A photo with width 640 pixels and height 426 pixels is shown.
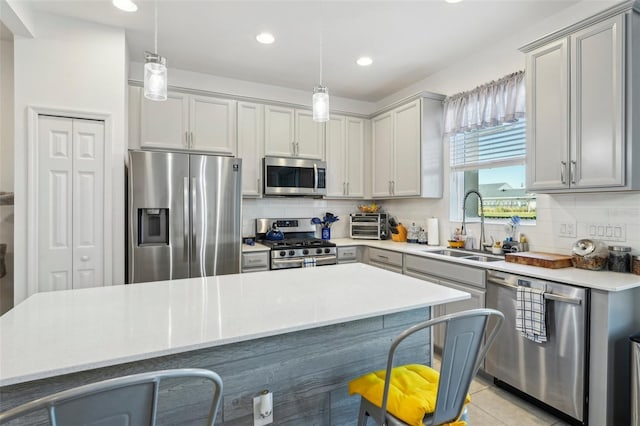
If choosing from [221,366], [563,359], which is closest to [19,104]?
[221,366]

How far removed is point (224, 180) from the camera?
3.21 m

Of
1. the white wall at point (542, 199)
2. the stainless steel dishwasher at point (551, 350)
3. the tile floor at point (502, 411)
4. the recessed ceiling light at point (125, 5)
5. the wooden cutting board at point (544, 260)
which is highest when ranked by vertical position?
the recessed ceiling light at point (125, 5)

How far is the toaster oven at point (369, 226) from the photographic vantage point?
171 inches

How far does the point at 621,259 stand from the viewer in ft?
7.09

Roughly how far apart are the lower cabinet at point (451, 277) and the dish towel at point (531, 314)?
1.04ft

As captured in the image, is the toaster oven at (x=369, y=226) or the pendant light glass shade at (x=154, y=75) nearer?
the pendant light glass shade at (x=154, y=75)

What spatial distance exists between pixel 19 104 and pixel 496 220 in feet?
13.4

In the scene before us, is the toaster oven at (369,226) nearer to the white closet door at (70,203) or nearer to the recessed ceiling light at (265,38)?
the recessed ceiling light at (265,38)

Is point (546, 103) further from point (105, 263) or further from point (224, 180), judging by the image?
point (105, 263)

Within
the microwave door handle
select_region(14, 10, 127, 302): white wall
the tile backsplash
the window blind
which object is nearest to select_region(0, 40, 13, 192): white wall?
select_region(14, 10, 127, 302): white wall

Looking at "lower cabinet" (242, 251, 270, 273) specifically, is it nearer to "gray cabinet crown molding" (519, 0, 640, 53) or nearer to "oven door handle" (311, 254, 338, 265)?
"oven door handle" (311, 254, 338, 265)

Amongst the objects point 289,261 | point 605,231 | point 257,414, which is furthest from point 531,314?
point 289,261

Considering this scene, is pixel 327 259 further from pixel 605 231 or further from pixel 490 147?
pixel 605 231

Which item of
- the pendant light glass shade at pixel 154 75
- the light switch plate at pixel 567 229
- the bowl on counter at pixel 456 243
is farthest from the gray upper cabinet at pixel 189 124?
the light switch plate at pixel 567 229
